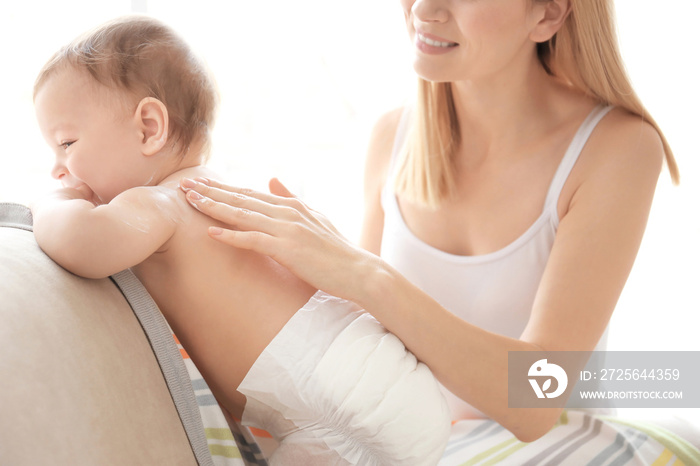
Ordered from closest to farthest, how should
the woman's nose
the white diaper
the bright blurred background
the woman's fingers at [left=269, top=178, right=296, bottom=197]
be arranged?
1. the white diaper
2. the woman's fingers at [left=269, top=178, right=296, bottom=197]
3. the woman's nose
4. the bright blurred background

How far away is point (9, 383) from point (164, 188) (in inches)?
17.1

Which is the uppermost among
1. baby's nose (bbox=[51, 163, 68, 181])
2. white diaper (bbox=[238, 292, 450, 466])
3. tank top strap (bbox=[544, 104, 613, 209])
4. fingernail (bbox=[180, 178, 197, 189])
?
tank top strap (bbox=[544, 104, 613, 209])

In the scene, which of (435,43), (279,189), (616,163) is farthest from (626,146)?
(279,189)

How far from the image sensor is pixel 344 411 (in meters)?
0.98

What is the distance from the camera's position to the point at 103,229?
2.90 feet

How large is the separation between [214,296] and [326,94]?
2429 mm

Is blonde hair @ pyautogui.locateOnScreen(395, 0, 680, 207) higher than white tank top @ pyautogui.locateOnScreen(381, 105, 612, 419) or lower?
higher

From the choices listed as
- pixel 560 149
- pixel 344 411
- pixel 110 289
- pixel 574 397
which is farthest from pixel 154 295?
pixel 574 397

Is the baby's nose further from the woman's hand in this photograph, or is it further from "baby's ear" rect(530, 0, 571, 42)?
"baby's ear" rect(530, 0, 571, 42)

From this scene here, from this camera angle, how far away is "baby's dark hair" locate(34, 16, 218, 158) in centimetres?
104

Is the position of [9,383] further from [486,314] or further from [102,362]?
[486,314]

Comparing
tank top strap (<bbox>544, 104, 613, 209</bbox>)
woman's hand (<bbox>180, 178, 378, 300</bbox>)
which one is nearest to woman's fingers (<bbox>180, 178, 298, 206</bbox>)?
woman's hand (<bbox>180, 178, 378, 300</bbox>)

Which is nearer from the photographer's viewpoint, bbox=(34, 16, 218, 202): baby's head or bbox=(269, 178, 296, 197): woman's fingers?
bbox=(34, 16, 218, 202): baby's head

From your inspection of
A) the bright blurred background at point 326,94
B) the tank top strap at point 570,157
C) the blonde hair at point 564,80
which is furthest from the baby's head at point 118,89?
the bright blurred background at point 326,94
